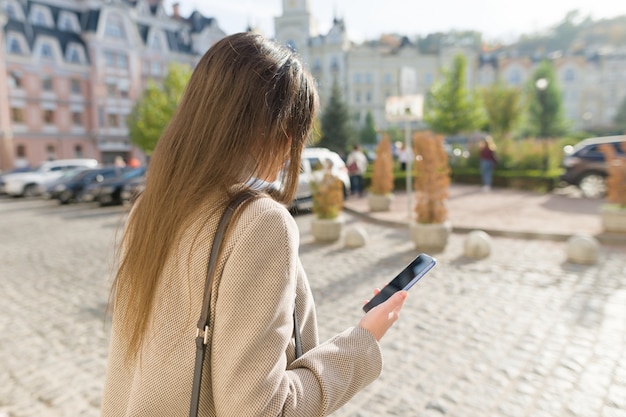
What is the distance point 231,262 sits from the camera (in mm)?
1084

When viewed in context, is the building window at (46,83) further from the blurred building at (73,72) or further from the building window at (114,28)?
the building window at (114,28)

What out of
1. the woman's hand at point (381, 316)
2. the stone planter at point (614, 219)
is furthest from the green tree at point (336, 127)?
the woman's hand at point (381, 316)

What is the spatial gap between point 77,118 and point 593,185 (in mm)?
44524

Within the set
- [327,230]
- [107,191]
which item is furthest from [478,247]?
[107,191]

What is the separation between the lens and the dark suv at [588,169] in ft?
49.4

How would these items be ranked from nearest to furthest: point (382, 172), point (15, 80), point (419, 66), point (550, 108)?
1. point (382, 172)
2. point (15, 80)
3. point (550, 108)
4. point (419, 66)

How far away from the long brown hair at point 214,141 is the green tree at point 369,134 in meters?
62.0

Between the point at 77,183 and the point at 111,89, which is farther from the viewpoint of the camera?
the point at 111,89

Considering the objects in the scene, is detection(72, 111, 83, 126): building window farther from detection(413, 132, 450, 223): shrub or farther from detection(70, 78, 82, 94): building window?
detection(413, 132, 450, 223): shrub

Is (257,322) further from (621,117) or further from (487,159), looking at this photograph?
(621,117)

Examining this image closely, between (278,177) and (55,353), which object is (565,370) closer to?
(278,177)

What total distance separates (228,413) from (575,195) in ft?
58.8

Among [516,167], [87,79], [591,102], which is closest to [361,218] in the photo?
[516,167]

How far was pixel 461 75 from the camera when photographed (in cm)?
4444
